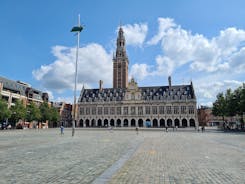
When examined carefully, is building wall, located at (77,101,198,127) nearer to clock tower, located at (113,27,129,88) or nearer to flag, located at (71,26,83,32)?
clock tower, located at (113,27,129,88)

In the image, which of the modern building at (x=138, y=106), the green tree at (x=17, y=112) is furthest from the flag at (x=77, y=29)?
the modern building at (x=138, y=106)

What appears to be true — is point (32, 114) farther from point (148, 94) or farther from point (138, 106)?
point (148, 94)

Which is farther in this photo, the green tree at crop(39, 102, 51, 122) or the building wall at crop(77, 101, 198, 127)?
the building wall at crop(77, 101, 198, 127)

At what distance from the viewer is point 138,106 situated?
288 feet

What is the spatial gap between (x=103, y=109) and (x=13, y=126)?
3890cm

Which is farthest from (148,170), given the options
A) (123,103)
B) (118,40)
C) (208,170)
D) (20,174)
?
(118,40)

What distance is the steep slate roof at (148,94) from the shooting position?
282ft

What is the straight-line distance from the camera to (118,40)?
366 ft

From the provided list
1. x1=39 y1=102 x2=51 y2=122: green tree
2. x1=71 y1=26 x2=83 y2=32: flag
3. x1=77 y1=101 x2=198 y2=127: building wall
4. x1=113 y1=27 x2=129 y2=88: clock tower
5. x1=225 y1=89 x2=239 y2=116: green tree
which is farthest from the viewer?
x1=113 y1=27 x2=129 y2=88: clock tower

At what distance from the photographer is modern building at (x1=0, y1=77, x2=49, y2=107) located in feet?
198

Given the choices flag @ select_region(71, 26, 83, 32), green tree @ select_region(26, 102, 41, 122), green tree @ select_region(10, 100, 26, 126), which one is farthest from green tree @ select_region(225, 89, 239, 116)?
green tree @ select_region(10, 100, 26, 126)

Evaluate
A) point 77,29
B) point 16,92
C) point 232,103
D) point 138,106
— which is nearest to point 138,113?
point 138,106

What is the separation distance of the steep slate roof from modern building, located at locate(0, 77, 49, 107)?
24.6 metres

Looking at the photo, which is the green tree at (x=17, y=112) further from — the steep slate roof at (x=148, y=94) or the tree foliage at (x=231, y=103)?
the tree foliage at (x=231, y=103)
